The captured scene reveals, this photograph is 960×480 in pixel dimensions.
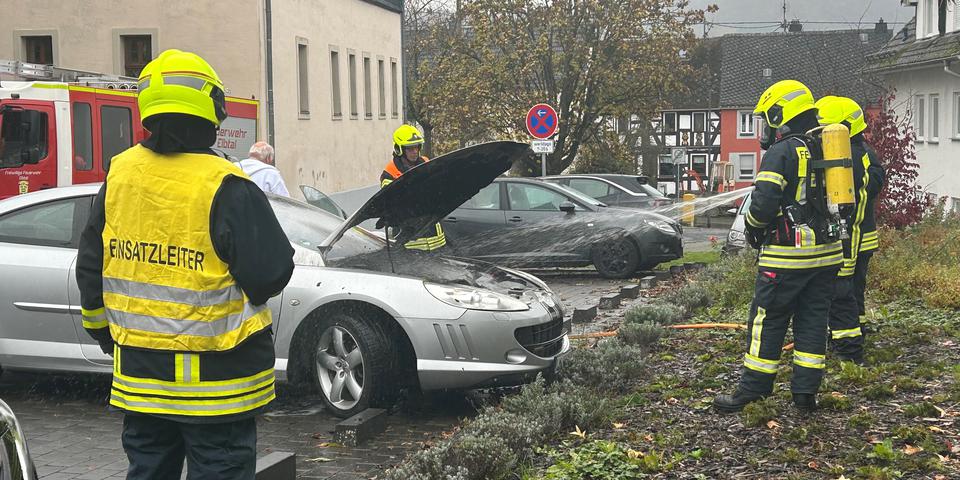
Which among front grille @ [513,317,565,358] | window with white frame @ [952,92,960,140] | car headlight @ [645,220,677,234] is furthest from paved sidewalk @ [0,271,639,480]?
window with white frame @ [952,92,960,140]

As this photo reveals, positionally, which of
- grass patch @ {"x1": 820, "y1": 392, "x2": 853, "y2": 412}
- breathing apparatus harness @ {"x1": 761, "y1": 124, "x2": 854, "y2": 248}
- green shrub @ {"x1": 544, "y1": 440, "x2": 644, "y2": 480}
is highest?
breathing apparatus harness @ {"x1": 761, "y1": 124, "x2": 854, "y2": 248}

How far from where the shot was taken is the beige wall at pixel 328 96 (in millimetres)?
28120

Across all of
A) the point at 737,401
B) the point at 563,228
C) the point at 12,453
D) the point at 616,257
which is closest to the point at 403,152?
the point at 737,401

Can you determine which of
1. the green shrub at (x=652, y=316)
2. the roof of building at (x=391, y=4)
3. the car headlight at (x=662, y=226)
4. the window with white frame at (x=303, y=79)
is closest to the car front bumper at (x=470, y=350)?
the green shrub at (x=652, y=316)

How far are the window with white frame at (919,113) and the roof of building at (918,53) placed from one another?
1509mm

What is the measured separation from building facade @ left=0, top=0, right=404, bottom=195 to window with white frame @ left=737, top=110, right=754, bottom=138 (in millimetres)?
48489

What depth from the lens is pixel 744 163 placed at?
253 ft

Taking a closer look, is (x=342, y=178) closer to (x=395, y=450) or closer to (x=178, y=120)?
(x=395, y=450)

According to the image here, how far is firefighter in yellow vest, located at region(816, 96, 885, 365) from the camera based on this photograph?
25.1 ft

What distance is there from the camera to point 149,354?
12.3 ft

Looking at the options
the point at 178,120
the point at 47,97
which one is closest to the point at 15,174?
the point at 47,97

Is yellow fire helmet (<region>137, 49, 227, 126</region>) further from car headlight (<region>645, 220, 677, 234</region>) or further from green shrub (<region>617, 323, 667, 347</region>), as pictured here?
car headlight (<region>645, 220, 677, 234</region>)

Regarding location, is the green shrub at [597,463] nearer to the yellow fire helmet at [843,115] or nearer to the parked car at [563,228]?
the yellow fire helmet at [843,115]

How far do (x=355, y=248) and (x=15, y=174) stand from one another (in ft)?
33.2
